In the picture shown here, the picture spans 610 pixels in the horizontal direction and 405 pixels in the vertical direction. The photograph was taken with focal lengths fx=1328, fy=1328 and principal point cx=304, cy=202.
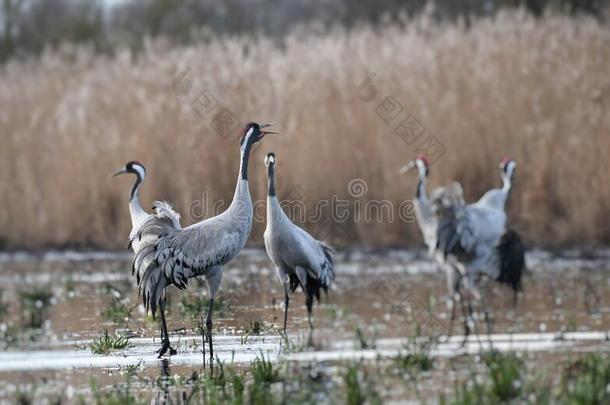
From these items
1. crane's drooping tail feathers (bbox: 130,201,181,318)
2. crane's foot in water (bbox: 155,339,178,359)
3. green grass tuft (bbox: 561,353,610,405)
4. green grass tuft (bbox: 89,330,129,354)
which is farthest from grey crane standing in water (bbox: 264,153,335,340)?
green grass tuft (bbox: 561,353,610,405)

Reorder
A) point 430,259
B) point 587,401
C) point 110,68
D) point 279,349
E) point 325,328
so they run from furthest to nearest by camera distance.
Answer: point 110,68, point 430,259, point 325,328, point 279,349, point 587,401

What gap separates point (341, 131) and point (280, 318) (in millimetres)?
4019

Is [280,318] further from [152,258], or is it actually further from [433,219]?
[152,258]

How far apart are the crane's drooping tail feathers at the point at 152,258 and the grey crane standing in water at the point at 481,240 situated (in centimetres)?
221

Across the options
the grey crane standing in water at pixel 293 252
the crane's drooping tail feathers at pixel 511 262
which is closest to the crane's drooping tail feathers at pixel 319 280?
the grey crane standing in water at pixel 293 252

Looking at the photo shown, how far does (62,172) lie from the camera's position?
41.7 ft

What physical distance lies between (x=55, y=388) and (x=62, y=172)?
7.21m

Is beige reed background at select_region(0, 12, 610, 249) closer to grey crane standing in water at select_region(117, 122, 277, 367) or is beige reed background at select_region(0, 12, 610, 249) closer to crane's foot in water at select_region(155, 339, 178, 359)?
grey crane standing in water at select_region(117, 122, 277, 367)

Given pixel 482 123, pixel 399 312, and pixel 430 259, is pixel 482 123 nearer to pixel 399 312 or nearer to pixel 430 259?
pixel 430 259

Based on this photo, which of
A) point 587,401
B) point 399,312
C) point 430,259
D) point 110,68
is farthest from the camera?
point 110,68

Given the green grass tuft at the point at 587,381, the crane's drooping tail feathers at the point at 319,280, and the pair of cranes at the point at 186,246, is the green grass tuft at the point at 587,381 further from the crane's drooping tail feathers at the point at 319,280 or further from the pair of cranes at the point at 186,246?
the crane's drooping tail feathers at the point at 319,280

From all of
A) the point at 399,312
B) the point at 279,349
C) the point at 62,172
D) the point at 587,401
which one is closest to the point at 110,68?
the point at 62,172

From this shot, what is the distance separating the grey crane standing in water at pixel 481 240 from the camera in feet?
28.5

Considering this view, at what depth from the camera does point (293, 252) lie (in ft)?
25.7
